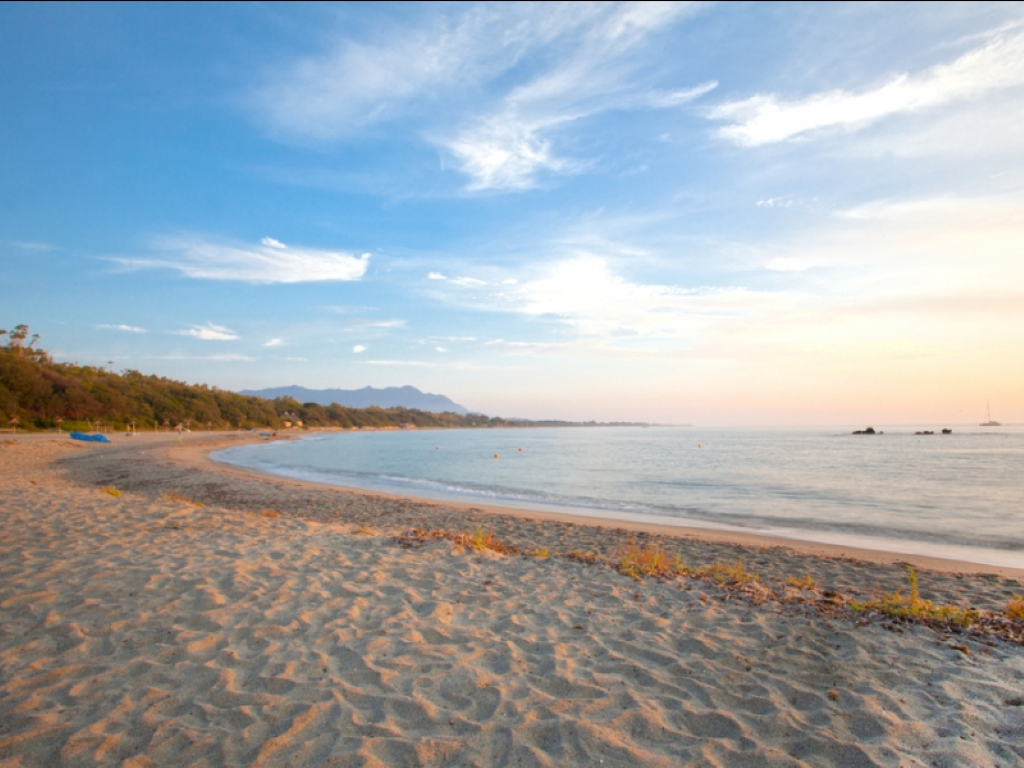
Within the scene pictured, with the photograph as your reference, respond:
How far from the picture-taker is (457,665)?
3.74 meters

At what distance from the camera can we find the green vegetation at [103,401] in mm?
46375

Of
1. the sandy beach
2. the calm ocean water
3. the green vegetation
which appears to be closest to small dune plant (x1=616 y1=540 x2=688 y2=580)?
the sandy beach

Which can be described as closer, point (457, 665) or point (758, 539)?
point (457, 665)

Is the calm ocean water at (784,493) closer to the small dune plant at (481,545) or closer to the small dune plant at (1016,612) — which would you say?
the small dune plant at (1016,612)

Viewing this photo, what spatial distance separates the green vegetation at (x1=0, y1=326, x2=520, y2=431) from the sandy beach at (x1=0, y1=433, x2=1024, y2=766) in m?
52.2

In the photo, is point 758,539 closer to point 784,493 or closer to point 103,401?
point 784,493

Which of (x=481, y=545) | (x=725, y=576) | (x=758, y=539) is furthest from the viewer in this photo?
(x=758, y=539)

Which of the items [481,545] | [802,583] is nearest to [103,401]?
[481,545]

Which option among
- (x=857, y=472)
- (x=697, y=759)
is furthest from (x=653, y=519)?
(x=857, y=472)

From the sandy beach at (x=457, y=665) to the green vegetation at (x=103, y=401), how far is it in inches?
2055

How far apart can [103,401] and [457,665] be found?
229ft

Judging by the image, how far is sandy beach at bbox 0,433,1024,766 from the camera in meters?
2.80

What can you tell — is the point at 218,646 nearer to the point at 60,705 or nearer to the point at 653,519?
the point at 60,705

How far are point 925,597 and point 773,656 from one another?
146 inches
